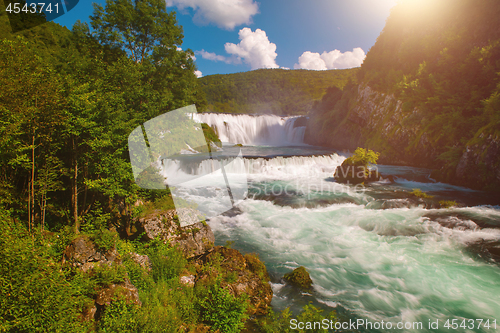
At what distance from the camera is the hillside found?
81562 millimetres

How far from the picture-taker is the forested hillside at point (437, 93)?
15.8m

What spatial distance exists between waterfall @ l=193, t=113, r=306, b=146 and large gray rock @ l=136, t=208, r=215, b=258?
31.4 metres

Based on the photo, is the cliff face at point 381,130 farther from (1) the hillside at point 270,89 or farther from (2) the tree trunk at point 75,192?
(1) the hillside at point 270,89

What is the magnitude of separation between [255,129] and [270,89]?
186 ft

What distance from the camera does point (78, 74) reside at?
27.2 ft

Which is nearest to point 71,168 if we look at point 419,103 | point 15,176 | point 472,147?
point 15,176

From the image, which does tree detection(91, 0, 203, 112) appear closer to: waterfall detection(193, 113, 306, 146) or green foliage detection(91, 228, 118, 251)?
green foliage detection(91, 228, 118, 251)

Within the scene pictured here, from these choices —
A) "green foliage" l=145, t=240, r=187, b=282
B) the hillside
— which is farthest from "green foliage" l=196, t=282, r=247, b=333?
the hillside

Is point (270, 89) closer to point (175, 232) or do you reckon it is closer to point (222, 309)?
point (175, 232)

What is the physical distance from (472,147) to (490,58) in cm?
886

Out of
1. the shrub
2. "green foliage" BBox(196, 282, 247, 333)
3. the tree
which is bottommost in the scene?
"green foliage" BBox(196, 282, 247, 333)

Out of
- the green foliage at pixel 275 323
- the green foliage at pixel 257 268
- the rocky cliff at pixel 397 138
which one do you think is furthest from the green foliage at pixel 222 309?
the rocky cliff at pixel 397 138

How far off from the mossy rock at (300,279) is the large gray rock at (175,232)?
3000 millimetres

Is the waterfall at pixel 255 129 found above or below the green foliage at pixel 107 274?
above
